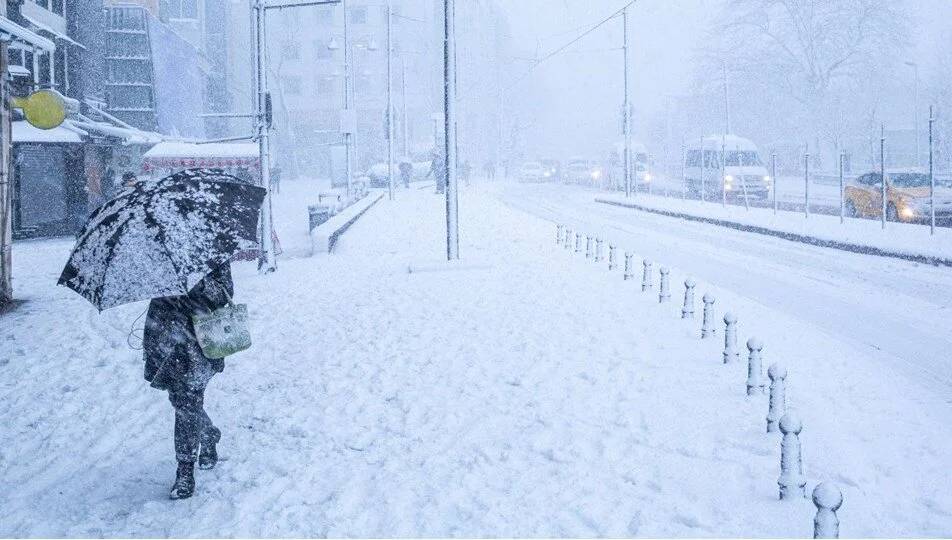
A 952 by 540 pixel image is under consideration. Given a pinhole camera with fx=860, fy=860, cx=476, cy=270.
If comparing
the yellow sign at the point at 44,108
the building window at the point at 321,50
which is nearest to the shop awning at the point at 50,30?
the yellow sign at the point at 44,108

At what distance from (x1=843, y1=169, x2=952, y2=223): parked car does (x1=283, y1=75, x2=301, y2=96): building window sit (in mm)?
65139

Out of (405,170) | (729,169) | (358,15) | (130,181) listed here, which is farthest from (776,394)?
(358,15)

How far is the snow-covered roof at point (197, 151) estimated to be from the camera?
28406mm

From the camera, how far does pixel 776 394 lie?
19.3 feet

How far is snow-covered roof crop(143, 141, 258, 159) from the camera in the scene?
28406 mm

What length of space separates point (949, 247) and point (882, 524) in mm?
13374

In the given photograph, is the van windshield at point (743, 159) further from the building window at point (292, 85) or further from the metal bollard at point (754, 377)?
the building window at point (292, 85)

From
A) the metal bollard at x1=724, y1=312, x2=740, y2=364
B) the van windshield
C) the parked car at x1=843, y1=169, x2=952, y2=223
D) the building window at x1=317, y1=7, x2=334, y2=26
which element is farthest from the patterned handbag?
the building window at x1=317, y1=7, x2=334, y2=26

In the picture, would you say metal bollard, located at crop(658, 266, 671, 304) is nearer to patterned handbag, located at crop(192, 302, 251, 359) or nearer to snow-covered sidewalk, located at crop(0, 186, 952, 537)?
snow-covered sidewalk, located at crop(0, 186, 952, 537)

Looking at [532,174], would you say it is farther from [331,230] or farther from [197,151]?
[331,230]

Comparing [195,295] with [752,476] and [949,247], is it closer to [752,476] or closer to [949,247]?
[752,476]

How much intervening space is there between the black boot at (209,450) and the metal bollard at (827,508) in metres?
3.73

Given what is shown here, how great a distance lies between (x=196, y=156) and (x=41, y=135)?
6.80 meters

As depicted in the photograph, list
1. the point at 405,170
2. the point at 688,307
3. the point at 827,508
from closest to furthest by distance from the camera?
the point at 827,508 → the point at 688,307 → the point at 405,170
